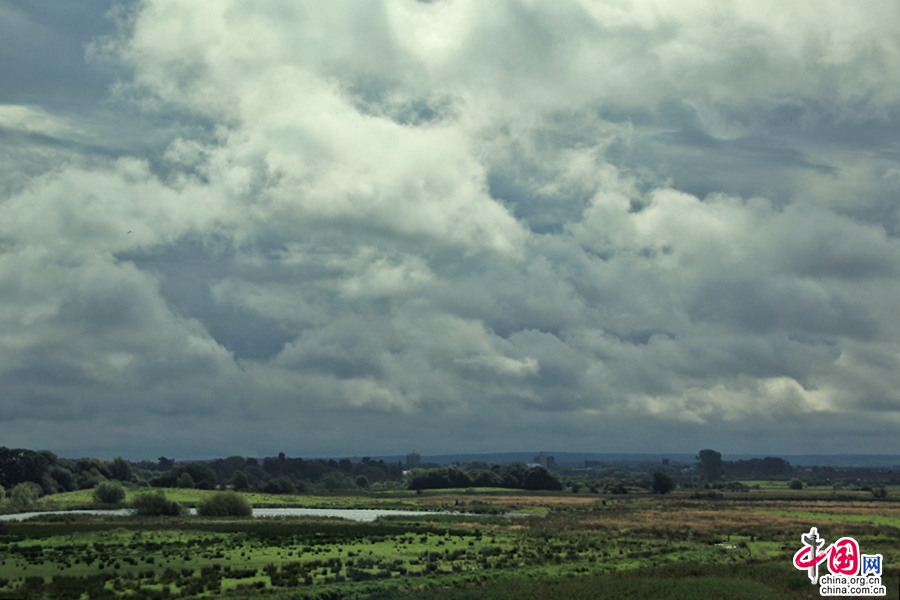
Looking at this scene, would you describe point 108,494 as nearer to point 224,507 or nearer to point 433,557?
point 224,507

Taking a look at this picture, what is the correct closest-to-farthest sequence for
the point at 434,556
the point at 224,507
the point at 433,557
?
the point at 433,557
the point at 434,556
the point at 224,507

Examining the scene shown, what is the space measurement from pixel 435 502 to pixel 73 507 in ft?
281

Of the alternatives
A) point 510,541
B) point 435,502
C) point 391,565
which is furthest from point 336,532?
point 435,502

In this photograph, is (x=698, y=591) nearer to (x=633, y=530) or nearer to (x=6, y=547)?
(x=633, y=530)

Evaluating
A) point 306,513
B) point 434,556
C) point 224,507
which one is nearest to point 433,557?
point 434,556

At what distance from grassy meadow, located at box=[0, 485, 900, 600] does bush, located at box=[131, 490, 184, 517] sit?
18171mm

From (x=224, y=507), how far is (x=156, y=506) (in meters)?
13.0

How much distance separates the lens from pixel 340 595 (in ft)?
174

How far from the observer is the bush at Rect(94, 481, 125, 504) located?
575 ft

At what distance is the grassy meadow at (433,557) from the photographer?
178ft

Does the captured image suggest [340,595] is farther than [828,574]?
No

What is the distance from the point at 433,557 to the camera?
241 feet

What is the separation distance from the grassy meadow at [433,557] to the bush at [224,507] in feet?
74.0

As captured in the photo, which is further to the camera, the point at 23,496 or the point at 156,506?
the point at 23,496
